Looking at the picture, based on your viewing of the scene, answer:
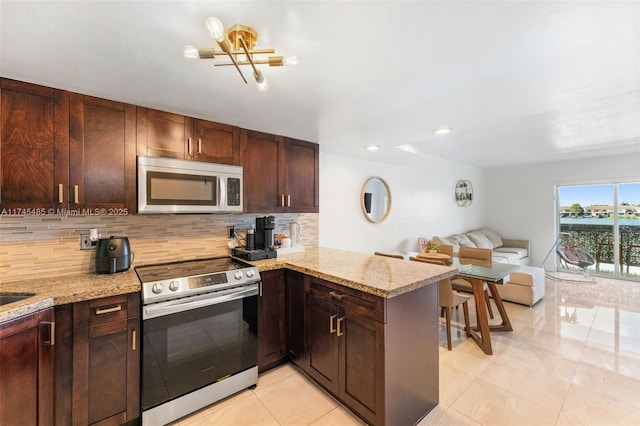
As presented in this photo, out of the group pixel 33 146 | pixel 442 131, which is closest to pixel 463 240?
pixel 442 131

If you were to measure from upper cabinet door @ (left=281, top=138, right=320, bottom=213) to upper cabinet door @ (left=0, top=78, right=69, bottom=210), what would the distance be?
66.5 inches

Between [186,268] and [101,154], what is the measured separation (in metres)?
1.00

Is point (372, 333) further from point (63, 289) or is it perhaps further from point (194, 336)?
point (63, 289)

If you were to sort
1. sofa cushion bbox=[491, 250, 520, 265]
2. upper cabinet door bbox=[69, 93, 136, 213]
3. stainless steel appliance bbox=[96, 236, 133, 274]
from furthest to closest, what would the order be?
1. sofa cushion bbox=[491, 250, 520, 265]
2. stainless steel appliance bbox=[96, 236, 133, 274]
3. upper cabinet door bbox=[69, 93, 136, 213]

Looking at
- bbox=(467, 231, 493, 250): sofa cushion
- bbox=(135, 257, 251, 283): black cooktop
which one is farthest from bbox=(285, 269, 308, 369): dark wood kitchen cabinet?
bbox=(467, 231, 493, 250): sofa cushion

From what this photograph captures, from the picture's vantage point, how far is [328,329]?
1931 mm

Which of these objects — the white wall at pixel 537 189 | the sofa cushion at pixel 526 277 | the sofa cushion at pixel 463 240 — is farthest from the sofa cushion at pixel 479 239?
the sofa cushion at pixel 526 277

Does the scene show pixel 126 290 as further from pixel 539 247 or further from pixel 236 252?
pixel 539 247

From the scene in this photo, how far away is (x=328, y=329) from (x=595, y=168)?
647 cm

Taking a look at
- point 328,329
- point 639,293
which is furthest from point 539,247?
point 328,329

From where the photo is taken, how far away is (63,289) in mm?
1571

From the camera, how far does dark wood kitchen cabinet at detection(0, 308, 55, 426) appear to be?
129 cm

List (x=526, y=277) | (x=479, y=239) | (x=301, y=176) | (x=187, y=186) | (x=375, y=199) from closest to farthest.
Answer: (x=187, y=186)
(x=301, y=176)
(x=526, y=277)
(x=375, y=199)
(x=479, y=239)

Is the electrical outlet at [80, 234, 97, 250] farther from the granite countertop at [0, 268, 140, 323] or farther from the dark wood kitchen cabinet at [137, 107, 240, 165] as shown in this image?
the dark wood kitchen cabinet at [137, 107, 240, 165]
